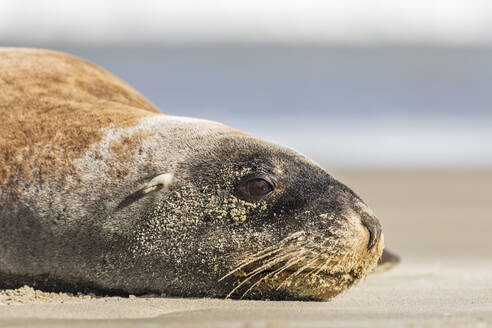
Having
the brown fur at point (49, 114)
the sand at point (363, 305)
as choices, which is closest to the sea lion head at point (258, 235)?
the sand at point (363, 305)

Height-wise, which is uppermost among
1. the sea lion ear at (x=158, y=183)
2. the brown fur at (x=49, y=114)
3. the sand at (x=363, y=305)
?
the brown fur at (x=49, y=114)

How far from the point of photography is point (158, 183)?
15.4 feet

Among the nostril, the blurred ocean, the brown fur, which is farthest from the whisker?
the blurred ocean

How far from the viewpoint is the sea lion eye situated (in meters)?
4.65

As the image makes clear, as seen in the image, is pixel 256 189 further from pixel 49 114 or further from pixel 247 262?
pixel 49 114

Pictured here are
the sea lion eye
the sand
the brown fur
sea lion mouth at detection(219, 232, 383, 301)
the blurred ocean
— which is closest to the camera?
the sand

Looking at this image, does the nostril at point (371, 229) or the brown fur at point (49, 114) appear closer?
the nostril at point (371, 229)

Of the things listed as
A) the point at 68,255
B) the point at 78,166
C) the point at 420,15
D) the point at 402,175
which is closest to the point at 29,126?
the point at 78,166

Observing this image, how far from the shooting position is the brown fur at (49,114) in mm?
4922

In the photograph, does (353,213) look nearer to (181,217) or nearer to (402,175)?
(181,217)

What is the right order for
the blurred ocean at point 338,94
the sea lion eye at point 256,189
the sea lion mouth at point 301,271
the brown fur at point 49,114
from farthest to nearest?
the blurred ocean at point 338,94 < the brown fur at point 49,114 < the sea lion eye at point 256,189 < the sea lion mouth at point 301,271

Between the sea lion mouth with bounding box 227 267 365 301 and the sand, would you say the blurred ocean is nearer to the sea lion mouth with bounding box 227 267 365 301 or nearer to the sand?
the sand

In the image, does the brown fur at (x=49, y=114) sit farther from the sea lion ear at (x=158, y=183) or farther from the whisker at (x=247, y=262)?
the whisker at (x=247, y=262)

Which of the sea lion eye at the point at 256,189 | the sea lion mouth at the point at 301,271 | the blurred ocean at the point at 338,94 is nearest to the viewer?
the sea lion mouth at the point at 301,271
